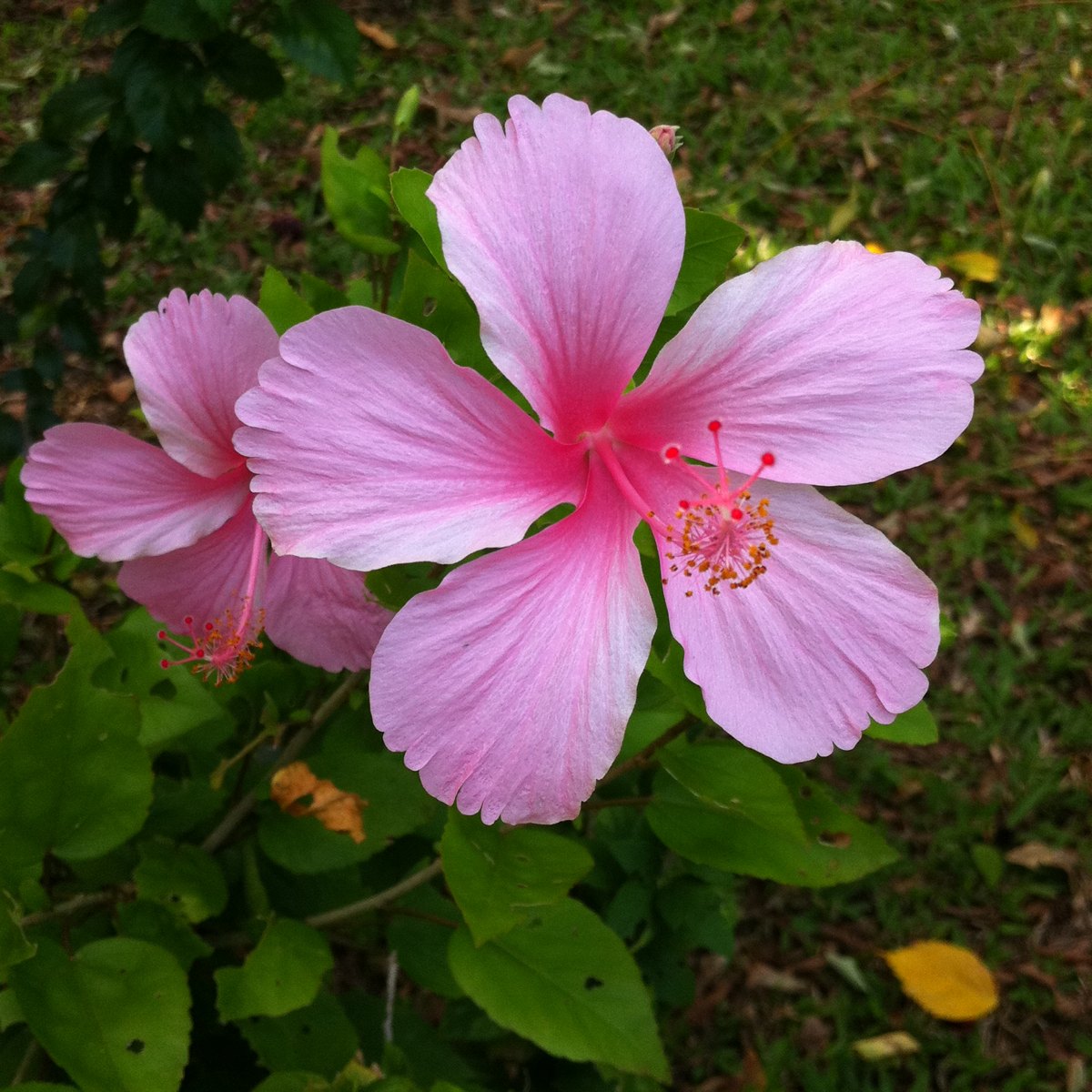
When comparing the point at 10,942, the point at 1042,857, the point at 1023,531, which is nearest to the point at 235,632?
the point at 10,942

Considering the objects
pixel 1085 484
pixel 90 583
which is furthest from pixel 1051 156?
pixel 90 583

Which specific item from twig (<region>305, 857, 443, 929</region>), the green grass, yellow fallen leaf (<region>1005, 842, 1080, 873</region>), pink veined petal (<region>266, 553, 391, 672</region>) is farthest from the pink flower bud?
yellow fallen leaf (<region>1005, 842, 1080, 873</region>)

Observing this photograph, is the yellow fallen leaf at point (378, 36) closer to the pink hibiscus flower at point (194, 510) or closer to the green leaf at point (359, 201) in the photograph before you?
the green leaf at point (359, 201)

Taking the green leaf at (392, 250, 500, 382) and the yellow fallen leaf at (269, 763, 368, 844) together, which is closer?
the green leaf at (392, 250, 500, 382)

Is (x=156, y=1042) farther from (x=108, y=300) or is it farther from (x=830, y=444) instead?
(x=108, y=300)

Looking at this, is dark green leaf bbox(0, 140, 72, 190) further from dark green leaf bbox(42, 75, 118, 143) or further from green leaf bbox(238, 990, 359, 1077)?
green leaf bbox(238, 990, 359, 1077)

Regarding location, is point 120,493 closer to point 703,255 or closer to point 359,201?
point 359,201

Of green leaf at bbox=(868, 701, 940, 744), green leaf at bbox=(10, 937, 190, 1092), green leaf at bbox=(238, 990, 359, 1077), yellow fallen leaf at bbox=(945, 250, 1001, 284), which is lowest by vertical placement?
yellow fallen leaf at bbox=(945, 250, 1001, 284)

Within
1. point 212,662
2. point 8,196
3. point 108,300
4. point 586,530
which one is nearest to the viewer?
point 586,530
